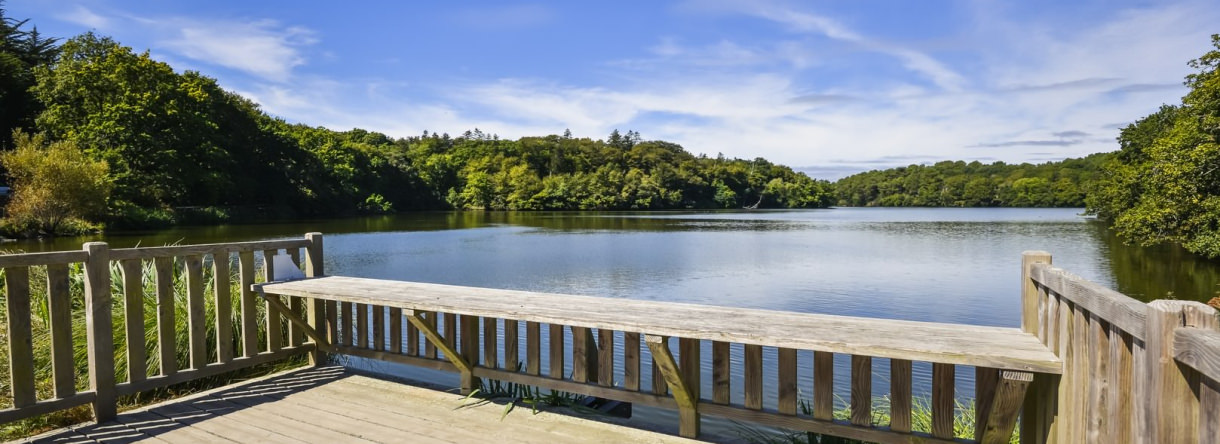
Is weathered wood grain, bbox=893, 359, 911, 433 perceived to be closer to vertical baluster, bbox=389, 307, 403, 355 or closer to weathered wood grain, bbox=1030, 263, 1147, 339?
weathered wood grain, bbox=1030, 263, 1147, 339

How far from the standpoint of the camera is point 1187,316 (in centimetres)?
150

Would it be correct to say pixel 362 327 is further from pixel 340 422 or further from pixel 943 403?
pixel 943 403

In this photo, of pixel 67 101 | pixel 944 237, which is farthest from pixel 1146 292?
pixel 67 101

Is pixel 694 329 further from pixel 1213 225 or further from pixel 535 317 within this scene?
pixel 1213 225

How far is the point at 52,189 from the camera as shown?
26.5 meters

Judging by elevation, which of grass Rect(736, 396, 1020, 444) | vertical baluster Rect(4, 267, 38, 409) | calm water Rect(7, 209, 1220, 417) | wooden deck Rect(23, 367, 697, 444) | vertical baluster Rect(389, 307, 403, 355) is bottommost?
calm water Rect(7, 209, 1220, 417)

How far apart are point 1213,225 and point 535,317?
21783 mm

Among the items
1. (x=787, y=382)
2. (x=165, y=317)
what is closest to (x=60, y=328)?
(x=165, y=317)

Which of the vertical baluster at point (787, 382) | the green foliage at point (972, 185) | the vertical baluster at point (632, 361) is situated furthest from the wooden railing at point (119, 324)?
the green foliage at point (972, 185)

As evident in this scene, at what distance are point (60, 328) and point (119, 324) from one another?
174 centimetres

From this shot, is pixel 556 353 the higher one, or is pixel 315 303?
pixel 315 303

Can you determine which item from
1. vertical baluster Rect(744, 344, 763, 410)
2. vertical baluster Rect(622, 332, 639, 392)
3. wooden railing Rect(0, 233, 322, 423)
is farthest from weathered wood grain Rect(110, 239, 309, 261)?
vertical baluster Rect(744, 344, 763, 410)

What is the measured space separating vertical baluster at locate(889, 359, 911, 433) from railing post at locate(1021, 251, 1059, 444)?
1.53 feet

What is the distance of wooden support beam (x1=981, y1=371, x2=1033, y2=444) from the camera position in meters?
2.52
